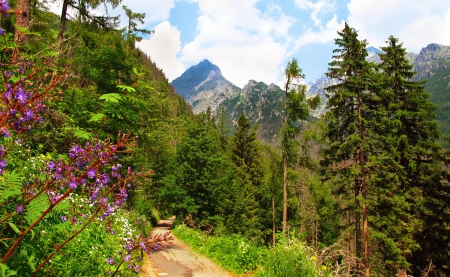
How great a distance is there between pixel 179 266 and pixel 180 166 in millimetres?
12774

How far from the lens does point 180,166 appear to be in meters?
23.5

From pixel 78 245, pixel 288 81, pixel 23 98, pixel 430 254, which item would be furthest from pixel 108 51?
pixel 430 254

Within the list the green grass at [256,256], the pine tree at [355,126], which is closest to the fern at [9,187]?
the green grass at [256,256]

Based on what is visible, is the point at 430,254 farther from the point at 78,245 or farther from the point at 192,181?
the point at 78,245

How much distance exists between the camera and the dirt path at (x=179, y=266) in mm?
10078

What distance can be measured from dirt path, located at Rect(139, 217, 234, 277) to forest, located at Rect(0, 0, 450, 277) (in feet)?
2.94

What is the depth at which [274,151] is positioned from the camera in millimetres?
25047

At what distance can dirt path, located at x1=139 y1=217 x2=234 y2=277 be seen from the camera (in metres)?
10.1

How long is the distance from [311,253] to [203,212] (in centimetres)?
1566

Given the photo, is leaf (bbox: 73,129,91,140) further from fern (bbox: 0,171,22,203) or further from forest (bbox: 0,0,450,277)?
fern (bbox: 0,171,22,203)

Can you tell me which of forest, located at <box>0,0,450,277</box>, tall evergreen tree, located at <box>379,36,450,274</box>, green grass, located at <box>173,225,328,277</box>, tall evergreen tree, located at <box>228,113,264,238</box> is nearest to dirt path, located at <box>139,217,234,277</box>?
green grass, located at <box>173,225,328,277</box>

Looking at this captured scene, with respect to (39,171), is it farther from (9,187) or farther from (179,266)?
(179,266)

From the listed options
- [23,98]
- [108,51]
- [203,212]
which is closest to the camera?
[23,98]

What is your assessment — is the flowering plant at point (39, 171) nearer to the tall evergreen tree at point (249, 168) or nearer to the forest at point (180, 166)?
the forest at point (180, 166)
